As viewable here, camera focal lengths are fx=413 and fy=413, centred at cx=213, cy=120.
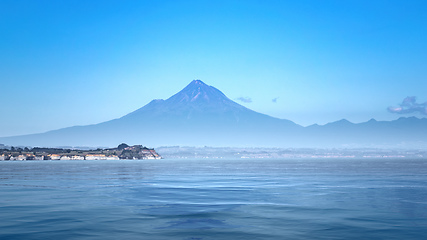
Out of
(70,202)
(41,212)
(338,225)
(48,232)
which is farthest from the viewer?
(70,202)

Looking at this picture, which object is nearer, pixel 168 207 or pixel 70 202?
pixel 168 207

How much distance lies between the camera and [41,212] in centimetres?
2805

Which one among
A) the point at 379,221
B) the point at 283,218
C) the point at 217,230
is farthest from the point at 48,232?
the point at 379,221

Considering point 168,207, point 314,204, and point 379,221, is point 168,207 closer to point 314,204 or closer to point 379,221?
point 314,204

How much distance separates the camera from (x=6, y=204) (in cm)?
3191

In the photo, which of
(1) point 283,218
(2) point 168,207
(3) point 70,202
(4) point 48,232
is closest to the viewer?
(4) point 48,232

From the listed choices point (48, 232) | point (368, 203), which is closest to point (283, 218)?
point (368, 203)

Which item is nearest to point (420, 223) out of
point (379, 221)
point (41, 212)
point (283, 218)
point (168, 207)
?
point (379, 221)

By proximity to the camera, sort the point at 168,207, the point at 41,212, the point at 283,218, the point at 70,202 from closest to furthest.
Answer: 1. the point at 283,218
2. the point at 41,212
3. the point at 168,207
4. the point at 70,202

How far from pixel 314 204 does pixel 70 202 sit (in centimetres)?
1947

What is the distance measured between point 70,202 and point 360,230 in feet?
73.8

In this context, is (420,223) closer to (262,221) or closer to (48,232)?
(262,221)

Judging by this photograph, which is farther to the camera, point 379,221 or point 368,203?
point 368,203

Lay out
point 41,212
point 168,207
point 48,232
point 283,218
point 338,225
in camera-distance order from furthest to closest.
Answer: point 168,207
point 41,212
point 283,218
point 338,225
point 48,232
